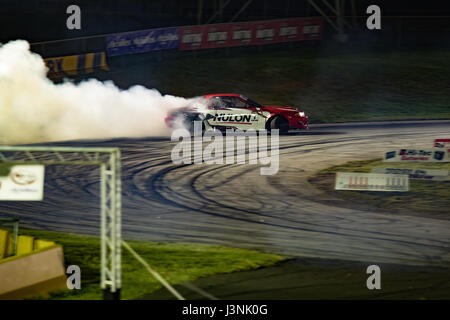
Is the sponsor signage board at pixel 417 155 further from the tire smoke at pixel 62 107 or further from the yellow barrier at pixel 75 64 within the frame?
the yellow barrier at pixel 75 64

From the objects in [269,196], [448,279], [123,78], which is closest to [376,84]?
[123,78]

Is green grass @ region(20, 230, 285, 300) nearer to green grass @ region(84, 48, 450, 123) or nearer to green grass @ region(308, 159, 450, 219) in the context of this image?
green grass @ region(308, 159, 450, 219)

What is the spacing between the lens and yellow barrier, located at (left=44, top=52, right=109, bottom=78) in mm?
28672

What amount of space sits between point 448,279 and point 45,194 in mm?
8960

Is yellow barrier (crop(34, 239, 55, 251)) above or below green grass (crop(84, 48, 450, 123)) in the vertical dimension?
below

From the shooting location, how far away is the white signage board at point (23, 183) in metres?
8.41

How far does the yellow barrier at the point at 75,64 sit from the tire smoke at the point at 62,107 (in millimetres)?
5287

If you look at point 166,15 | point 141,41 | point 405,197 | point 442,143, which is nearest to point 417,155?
point 442,143

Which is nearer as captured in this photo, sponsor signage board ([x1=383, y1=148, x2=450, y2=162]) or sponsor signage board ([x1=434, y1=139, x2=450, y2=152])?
sponsor signage board ([x1=383, y1=148, x2=450, y2=162])

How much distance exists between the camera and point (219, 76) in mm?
31500

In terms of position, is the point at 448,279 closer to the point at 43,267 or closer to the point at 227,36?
the point at 43,267

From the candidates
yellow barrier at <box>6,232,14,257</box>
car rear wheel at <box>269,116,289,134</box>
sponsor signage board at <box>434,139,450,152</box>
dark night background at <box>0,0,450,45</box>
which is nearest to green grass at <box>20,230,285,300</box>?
yellow barrier at <box>6,232,14,257</box>

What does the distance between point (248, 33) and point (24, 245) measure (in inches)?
1035

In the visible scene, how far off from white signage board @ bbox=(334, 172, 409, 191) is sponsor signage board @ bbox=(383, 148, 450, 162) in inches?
49.8
